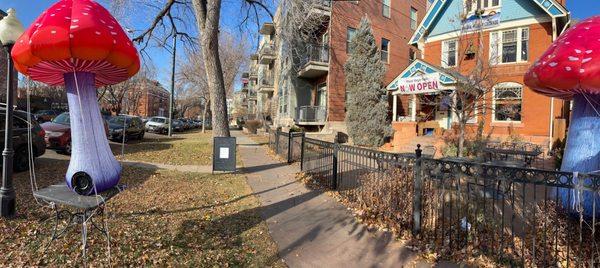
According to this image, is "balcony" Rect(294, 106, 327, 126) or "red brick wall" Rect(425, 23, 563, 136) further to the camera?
"balcony" Rect(294, 106, 327, 126)

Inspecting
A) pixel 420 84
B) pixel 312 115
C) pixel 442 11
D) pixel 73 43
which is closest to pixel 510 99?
pixel 420 84

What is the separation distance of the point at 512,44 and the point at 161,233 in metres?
18.5

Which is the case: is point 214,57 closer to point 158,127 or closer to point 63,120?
point 63,120

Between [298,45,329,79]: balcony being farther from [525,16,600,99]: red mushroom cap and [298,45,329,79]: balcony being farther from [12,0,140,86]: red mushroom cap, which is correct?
[12,0,140,86]: red mushroom cap

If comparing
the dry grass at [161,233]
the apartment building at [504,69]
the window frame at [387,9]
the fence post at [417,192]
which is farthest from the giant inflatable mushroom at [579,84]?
the window frame at [387,9]

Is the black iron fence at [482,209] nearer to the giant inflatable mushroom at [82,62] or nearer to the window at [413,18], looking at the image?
the giant inflatable mushroom at [82,62]

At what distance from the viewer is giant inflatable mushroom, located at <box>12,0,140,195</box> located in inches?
134

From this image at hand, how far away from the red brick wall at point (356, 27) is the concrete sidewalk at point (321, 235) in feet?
50.6

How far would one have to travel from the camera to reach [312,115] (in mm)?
23500

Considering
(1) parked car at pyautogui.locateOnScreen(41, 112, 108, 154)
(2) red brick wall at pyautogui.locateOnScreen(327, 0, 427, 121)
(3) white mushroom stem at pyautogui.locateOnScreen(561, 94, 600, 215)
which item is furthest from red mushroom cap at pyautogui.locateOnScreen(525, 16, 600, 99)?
(2) red brick wall at pyautogui.locateOnScreen(327, 0, 427, 121)

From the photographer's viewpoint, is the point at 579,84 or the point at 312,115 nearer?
the point at 579,84

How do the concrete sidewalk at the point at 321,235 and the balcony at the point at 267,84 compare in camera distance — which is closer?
the concrete sidewalk at the point at 321,235

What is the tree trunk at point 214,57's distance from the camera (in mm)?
11250

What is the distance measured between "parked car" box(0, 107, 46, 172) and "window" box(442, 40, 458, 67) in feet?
59.9
